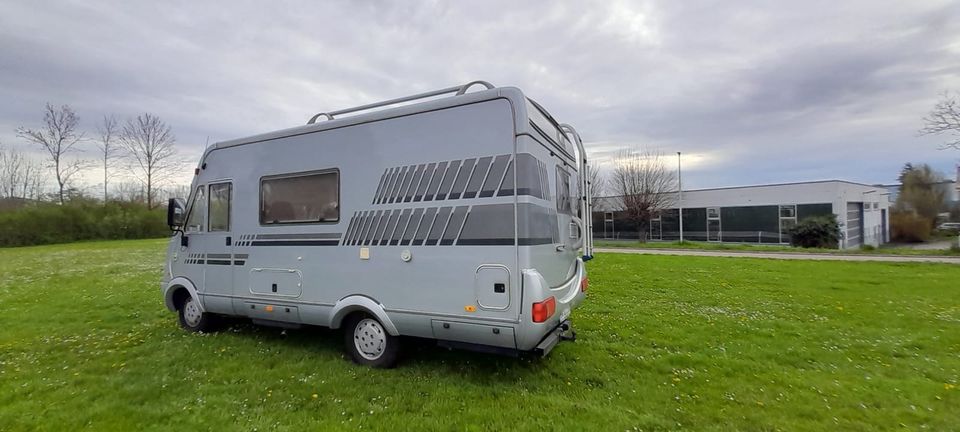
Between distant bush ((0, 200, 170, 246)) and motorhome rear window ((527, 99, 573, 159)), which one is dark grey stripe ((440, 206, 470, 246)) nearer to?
motorhome rear window ((527, 99, 573, 159))

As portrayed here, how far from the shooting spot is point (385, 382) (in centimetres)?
422

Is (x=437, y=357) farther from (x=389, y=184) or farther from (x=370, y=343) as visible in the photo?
(x=389, y=184)

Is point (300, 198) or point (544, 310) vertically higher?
point (300, 198)

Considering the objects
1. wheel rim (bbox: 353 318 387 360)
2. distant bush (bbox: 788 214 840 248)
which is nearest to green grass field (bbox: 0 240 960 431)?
wheel rim (bbox: 353 318 387 360)

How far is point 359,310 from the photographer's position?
4.53 m

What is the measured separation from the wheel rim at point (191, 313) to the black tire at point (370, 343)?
9.82ft

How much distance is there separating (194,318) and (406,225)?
4358 mm

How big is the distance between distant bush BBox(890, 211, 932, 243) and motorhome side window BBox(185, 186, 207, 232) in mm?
47409

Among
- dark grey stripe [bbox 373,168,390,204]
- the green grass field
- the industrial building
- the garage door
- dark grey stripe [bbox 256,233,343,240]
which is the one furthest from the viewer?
the garage door

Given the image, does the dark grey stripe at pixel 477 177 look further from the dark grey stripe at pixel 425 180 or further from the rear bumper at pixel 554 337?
the rear bumper at pixel 554 337

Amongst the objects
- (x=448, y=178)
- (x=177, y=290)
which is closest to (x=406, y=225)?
(x=448, y=178)

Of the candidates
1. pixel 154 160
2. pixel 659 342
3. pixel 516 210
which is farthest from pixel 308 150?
pixel 154 160

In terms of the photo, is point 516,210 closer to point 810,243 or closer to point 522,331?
point 522,331

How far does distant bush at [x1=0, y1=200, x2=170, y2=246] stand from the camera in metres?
28.4
